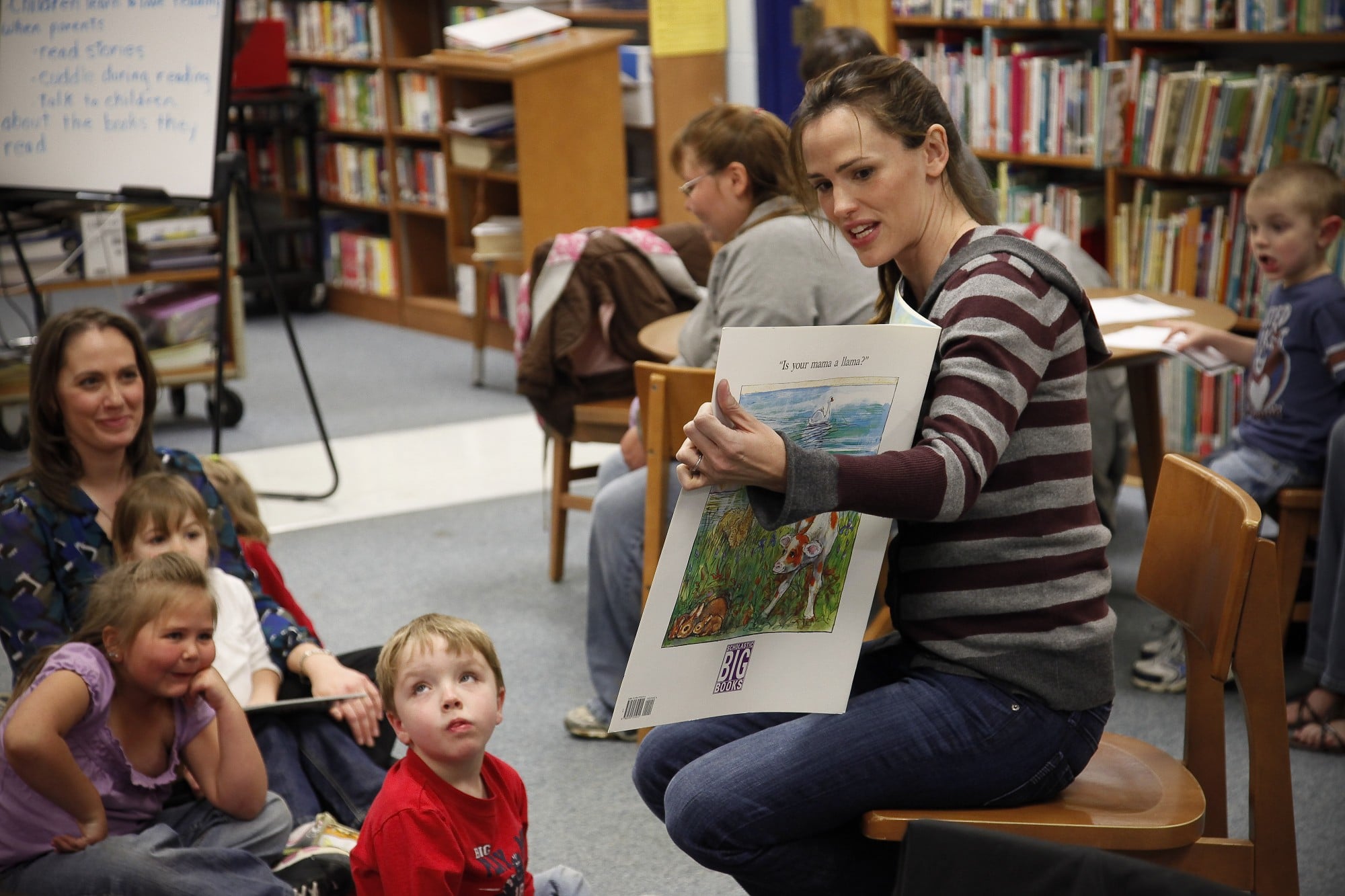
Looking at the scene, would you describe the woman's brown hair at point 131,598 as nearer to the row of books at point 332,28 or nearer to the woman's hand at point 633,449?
the woman's hand at point 633,449

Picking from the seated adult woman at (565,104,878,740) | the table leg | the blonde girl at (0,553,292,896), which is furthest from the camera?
the table leg

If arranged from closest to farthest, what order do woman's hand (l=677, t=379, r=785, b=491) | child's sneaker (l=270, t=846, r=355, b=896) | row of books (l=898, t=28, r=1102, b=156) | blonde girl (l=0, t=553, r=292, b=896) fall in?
woman's hand (l=677, t=379, r=785, b=491) < blonde girl (l=0, t=553, r=292, b=896) < child's sneaker (l=270, t=846, r=355, b=896) < row of books (l=898, t=28, r=1102, b=156)

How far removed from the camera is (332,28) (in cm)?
680

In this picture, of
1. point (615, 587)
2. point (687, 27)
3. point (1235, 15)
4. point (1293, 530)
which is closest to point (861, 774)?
point (615, 587)

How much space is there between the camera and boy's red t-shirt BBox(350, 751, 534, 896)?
1.54 metres

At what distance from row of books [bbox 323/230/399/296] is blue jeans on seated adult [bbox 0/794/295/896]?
16.9ft

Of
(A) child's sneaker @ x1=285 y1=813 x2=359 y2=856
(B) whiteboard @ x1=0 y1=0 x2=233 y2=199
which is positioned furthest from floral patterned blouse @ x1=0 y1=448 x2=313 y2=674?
(B) whiteboard @ x1=0 y1=0 x2=233 y2=199

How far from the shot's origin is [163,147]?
367cm

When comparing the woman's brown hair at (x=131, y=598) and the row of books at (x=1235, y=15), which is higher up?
the row of books at (x=1235, y=15)

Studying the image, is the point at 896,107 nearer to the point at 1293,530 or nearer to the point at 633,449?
the point at 633,449

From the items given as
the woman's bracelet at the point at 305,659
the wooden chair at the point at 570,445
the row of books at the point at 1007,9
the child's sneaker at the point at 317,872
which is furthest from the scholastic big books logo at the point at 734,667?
the row of books at the point at 1007,9

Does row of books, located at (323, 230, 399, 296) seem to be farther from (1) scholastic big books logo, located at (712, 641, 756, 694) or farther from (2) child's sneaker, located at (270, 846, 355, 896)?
(1) scholastic big books logo, located at (712, 641, 756, 694)

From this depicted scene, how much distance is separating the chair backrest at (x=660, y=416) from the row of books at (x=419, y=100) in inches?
160

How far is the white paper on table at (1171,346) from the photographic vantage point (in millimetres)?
2658
